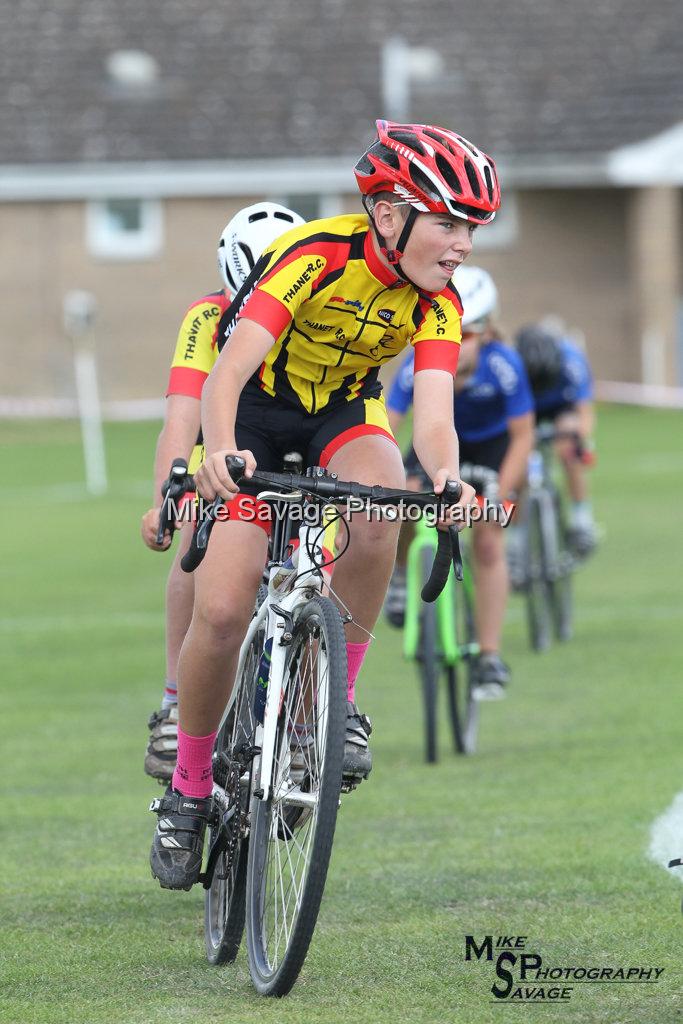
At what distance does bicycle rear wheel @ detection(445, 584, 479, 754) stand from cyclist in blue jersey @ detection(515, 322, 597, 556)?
387cm

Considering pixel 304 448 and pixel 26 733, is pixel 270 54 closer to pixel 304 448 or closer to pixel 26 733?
pixel 26 733

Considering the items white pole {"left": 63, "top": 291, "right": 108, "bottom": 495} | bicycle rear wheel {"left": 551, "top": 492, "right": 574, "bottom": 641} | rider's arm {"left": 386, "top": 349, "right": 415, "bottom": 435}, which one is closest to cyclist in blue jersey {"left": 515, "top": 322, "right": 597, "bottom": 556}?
bicycle rear wheel {"left": 551, "top": 492, "right": 574, "bottom": 641}

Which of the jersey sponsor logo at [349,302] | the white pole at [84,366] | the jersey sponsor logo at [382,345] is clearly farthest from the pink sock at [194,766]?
the white pole at [84,366]

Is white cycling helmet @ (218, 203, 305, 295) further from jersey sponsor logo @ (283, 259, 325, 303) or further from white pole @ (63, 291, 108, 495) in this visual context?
white pole @ (63, 291, 108, 495)

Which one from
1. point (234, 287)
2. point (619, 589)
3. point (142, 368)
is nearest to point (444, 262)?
point (234, 287)

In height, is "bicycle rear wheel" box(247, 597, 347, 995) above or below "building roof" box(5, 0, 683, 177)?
below

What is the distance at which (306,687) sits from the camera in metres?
4.77

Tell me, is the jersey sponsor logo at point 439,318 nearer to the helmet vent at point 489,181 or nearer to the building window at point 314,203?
the helmet vent at point 489,181

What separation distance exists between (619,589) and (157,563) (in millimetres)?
4504

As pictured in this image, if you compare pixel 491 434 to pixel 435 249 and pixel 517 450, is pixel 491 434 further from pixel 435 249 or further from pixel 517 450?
pixel 435 249

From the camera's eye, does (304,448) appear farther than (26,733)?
No

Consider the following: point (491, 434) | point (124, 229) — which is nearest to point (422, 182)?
point (491, 434)

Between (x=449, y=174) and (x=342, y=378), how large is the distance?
75cm

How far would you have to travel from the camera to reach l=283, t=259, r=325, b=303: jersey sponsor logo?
193 inches
